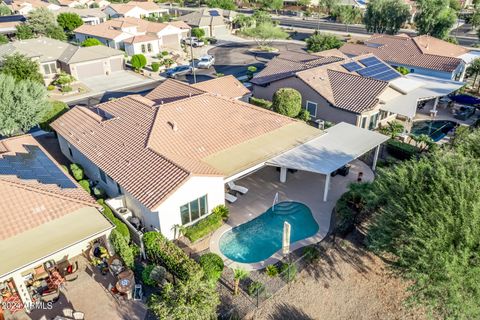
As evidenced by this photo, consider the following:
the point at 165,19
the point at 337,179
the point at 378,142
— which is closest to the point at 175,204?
the point at 337,179

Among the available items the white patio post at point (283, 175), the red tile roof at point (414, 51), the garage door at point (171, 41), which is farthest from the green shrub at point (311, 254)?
the garage door at point (171, 41)

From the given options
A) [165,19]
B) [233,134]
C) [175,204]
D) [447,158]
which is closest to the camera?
[447,158]

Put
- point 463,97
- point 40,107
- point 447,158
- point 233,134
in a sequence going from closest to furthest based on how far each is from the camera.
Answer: point 447,158
point 233,134
point 40,107
point 463,97

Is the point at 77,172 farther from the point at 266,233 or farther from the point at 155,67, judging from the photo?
the point at 155,67

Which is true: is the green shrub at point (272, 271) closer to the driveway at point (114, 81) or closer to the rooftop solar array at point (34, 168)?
the rooftop solar array at point (34, 168)

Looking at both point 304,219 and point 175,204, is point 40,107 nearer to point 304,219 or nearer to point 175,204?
point 175,204
